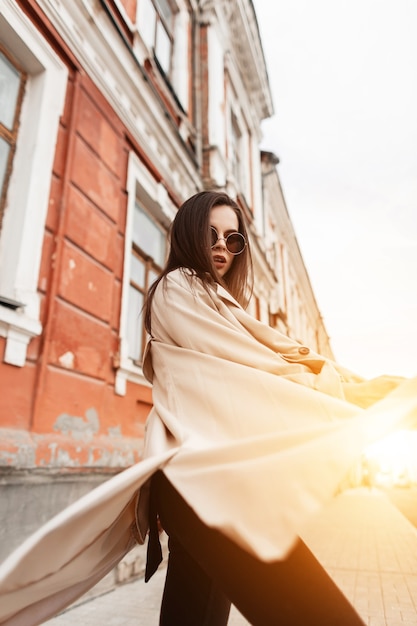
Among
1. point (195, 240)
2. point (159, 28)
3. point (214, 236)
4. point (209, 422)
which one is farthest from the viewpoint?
point (159, 28)

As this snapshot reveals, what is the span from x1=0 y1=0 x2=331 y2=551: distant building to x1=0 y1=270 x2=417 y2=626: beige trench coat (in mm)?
1711

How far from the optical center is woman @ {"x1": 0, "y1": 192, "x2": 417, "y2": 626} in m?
0.83

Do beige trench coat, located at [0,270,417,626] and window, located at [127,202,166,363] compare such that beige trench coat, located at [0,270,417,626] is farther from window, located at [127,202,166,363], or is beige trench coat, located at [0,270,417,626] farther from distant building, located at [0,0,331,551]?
window, located at [127,202,166,363]

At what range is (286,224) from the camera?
16141 millimetres

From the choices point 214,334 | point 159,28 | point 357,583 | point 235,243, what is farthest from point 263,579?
point 159,28

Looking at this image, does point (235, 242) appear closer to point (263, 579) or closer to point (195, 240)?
point (195, 240)

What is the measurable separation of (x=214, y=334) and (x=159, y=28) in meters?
6.88

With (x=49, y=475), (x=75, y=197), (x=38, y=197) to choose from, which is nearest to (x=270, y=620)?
(x=49, y=475)

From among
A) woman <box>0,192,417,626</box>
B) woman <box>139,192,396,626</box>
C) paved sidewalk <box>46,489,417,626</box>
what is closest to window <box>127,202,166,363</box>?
paved sidewalk <box>46,489,417,626</box>

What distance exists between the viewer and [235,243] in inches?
64.7

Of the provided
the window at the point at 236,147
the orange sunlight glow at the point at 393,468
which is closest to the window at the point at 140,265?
the window at the point at 236,147

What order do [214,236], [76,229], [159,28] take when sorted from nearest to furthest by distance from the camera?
[214,236]
[76,229]
[159,28]

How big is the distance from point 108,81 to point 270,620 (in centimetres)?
469

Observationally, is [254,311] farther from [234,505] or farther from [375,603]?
[234,505]
